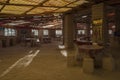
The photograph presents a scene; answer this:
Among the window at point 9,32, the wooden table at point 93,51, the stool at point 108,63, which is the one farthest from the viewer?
the window at point 9,32

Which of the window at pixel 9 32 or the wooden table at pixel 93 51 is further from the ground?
the window at pixel 9 32

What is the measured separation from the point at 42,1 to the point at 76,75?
3.37 meters

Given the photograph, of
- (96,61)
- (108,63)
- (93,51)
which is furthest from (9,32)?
(108,63)

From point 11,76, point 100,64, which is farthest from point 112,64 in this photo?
point 11,76

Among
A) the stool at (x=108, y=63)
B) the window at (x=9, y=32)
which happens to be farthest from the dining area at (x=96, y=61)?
the window at (x=9, y=32)

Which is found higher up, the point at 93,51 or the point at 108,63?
the point at 93,51

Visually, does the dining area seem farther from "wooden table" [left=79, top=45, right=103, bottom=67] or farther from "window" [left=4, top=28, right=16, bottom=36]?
"window" [left=4, top=28, right=16, bottom=36]

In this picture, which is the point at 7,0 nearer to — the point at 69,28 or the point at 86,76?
the point at 86,76

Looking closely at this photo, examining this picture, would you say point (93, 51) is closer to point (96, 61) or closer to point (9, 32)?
point (96, 61)

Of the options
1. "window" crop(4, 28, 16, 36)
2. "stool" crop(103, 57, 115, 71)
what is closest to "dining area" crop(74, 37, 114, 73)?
"stool" crop(103, 57, 115, 71)

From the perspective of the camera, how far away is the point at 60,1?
27.2 ft

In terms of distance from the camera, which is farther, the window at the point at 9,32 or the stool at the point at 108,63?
the window at the point at 9,32

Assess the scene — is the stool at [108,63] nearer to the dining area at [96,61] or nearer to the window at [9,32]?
the dining area at [96,61]

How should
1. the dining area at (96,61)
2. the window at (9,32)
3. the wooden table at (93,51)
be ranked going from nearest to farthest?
1. the dining area at (96,61)
2. the wooden table at (93,51)
3. the window at (9,32)
